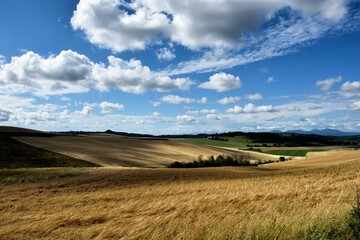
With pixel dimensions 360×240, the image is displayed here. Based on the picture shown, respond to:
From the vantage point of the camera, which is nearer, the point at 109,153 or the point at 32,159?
the point at 32,159

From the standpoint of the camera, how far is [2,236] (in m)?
6.29

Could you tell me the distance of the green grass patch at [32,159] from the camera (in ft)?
143

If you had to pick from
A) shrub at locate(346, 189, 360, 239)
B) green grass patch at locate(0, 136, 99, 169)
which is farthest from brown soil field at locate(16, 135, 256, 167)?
shrub at locate(346, 189, 360, 239)

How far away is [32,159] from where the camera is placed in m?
47.5

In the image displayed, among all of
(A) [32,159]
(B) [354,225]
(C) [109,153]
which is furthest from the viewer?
(C) [109,153]

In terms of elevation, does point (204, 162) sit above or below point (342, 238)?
below

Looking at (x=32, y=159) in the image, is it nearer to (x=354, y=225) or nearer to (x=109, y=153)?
(x=109, y=153)

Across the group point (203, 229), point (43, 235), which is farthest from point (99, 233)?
point (203, 229)

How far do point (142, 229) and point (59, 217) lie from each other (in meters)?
3.99

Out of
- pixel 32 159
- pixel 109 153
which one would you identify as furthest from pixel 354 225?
pixel 109 153

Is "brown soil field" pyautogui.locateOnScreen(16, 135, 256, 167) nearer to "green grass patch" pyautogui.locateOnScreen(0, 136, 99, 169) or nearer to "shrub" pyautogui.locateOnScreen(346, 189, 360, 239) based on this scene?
"green grass patch" pyautogui.locateOnScreen(0, 136, 99, 169)

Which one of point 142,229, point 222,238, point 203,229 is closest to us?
point 222,238

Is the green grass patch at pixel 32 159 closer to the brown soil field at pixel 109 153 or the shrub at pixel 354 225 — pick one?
the brown soil field at pixel 109 153

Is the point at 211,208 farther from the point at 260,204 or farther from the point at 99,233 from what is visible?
the point at 99,233
